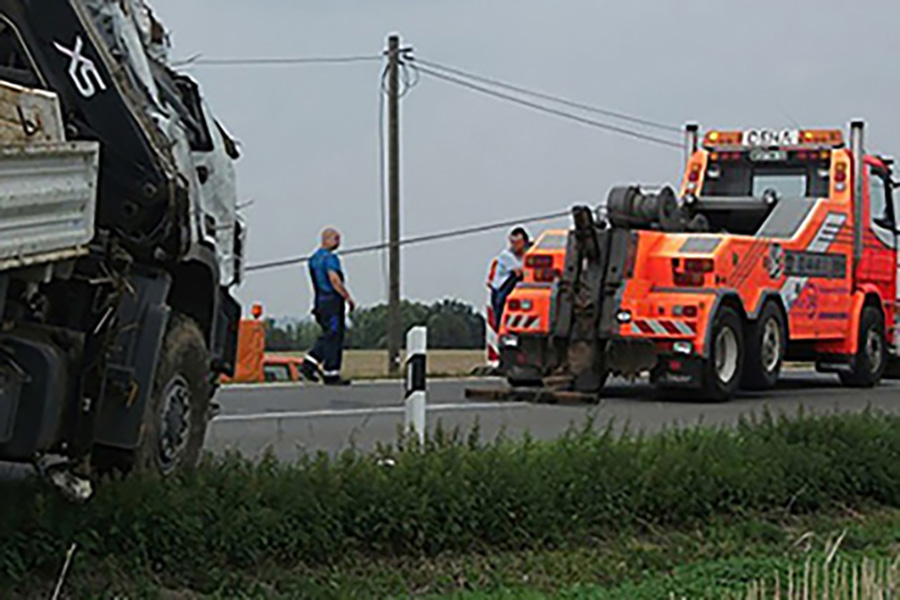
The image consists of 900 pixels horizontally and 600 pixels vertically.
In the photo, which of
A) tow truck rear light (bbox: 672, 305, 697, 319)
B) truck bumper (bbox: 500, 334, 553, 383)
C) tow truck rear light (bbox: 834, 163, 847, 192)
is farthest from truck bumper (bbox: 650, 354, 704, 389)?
tow truck rear light (bbox: 834, 163, 847, 192)

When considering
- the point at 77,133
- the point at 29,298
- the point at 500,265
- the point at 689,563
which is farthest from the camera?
the point at 500,265

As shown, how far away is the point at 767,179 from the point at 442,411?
6.85 meters

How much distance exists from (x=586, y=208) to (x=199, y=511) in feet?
Answer: 33.8

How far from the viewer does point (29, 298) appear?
A: 6.48m

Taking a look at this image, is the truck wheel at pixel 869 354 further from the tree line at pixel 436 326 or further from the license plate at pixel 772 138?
the tree line at pixel 436 326

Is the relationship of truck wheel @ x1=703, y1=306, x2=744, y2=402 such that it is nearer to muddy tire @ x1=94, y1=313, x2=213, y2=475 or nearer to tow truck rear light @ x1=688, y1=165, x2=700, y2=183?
tow truck rear light @ x1=688, y1=165, x2=700, y2=183

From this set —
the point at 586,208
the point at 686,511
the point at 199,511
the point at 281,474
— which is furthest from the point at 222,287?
the point at 586,208

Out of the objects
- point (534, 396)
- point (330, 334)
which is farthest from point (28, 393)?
point (330, 334)

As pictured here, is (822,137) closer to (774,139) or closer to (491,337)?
(774,139)

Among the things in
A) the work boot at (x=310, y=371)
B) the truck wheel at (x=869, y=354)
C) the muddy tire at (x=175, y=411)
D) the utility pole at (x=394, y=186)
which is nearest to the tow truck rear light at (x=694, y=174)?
the truck wheel at (x=869, y=354)

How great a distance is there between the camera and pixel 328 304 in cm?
2016

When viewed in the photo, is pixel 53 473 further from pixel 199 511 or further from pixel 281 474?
pixel 281 474

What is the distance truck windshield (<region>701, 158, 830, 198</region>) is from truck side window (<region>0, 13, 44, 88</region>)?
1471 centimetres

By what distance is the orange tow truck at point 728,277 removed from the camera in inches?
684
